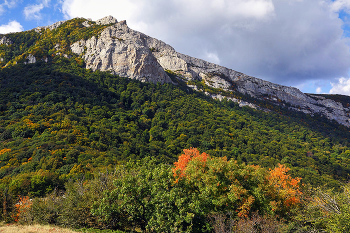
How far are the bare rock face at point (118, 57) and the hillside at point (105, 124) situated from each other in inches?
61.4

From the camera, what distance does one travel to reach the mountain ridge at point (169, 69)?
357 feet

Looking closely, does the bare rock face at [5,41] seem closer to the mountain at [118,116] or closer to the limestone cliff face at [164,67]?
the mountain at [118,116]

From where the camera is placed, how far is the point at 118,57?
4313 inches

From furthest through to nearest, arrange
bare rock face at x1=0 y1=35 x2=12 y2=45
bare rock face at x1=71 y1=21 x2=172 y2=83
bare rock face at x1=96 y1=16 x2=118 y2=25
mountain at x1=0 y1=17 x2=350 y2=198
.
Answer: bare rock face at x1=96 y1=16 x2=118 y2=25 < bare rock face at x1=0 y1=35 x2=12 y2=45 < bare rock face at x1=71 y1=21 x2=172 y2=83 < mountain at x1=0 y1=17 x2=350 y2=198

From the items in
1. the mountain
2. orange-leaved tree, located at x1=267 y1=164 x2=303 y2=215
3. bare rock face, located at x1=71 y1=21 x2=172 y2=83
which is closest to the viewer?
orange-leaved tree, located at x1=267 y1=164 x2=303 y2=215

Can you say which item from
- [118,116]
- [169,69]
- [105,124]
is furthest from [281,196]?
[169,69]

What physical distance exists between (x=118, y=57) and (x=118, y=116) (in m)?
46.1

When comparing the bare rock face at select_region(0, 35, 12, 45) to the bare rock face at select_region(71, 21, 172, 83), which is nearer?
the bare rock face at select_region(71, 21, 172, 83)

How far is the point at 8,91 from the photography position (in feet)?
226

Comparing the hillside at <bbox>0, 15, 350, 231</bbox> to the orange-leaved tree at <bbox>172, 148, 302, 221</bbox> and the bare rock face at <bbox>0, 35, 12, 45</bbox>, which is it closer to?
the bare rock face at <bbox>0, 35, 12, 45</bbox>

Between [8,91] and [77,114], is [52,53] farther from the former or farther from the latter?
[77,114]

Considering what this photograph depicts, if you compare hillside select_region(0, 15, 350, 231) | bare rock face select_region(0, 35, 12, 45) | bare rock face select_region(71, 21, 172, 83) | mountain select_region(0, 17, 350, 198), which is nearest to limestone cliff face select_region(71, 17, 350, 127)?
bare rock face select_region(71, 21, 172, 83)

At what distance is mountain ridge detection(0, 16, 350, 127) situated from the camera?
109 meters

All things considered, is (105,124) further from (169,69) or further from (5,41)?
(5,41)
